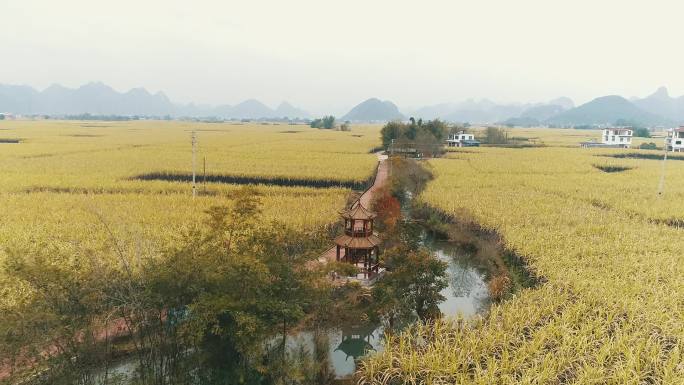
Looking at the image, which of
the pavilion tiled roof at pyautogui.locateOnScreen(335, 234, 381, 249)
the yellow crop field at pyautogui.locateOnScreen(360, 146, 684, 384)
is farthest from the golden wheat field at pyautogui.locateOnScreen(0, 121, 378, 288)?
the yellow crop field at pyautogui.locateOnScreen(360, 146, 684, 384)

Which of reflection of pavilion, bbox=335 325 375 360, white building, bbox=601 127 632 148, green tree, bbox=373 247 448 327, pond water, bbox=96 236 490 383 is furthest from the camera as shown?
white building, bbox=601 127 632 148

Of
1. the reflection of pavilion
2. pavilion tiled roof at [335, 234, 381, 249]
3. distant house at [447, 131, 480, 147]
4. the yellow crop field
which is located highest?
distant house at [447, 131, 480, 147]

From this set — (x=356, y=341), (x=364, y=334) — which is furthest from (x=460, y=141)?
(x=356, y=341)

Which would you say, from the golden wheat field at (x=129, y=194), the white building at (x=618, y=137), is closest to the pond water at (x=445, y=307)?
the golden wheat field at (x=129, y=194)

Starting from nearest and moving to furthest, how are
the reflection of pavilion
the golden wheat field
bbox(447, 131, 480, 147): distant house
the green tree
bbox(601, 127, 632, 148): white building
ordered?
1. the green tree
2. the reflection of pavilion
3. the golden wheat field
4. bbox(601, 127, 632, 148): white building
5. bbox(447, 131, 480, 147): distant house

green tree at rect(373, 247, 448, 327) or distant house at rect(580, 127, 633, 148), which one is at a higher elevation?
distant house at rect(580, 127, 633, 148)

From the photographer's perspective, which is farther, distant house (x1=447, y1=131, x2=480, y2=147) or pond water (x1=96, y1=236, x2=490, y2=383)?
distant house (x1=447, y1=131, x2=480, y2=147)

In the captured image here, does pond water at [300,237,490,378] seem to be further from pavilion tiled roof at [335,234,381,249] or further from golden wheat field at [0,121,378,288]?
golden wheat field at [0,121,378,288]
